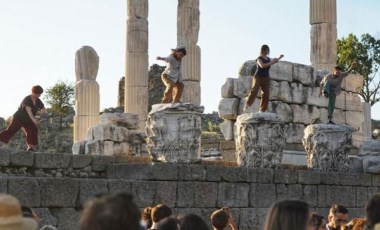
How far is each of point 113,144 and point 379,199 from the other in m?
17.6

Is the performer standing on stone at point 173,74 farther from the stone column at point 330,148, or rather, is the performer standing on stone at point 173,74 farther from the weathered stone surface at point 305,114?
the weathered stone surface at point 305,114

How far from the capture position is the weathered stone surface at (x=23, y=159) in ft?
41.9

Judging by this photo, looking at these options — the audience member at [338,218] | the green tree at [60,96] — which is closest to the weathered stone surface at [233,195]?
the audience member at [338,218]

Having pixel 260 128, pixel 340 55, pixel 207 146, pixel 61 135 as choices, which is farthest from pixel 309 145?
pixel 340 55

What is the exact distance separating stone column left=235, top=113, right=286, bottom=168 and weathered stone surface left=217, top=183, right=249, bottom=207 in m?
1.33

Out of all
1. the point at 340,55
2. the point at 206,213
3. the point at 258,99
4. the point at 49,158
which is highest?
the point at 340,55

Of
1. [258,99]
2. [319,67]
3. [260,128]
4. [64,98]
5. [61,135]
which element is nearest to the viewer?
[260,128]

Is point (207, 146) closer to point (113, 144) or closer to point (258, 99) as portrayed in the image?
point (113, 144)

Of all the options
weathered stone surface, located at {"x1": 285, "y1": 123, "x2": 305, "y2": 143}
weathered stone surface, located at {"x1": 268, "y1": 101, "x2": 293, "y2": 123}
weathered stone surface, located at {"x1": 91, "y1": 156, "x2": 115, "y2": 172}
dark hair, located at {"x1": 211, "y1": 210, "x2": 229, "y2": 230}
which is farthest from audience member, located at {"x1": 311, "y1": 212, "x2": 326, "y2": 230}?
weathered stone surface, located at {"x1": 285, "y1": 123, "x2": 305, "y2": 143}

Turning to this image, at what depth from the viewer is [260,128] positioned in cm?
1619

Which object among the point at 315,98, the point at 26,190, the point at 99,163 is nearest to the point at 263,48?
the point at 99,163

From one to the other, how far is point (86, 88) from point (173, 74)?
26.8 feet

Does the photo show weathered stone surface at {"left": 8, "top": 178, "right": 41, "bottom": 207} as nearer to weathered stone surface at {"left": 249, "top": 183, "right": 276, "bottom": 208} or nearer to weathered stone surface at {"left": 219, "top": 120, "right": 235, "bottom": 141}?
weathered stone surface at {"left": 249, "top": 183, "right": 276, "bottom": 208}

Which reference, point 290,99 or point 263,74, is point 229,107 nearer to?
point 290,99
